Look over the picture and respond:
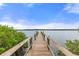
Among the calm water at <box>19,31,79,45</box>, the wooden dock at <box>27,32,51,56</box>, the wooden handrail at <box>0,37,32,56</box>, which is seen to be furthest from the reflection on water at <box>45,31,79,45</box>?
the wooden handrail at <box>0,37,32,56</box>

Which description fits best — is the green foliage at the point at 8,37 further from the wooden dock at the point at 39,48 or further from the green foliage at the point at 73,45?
the green foliage at the point at 73,45

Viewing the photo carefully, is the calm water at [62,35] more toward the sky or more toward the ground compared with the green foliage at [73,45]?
more toward the sky

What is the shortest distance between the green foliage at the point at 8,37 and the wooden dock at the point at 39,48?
0.14 metres

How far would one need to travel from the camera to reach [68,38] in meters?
2.56

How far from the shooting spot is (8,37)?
2555mm

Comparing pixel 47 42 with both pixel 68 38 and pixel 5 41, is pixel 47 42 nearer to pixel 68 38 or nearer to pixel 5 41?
pixel 68 38

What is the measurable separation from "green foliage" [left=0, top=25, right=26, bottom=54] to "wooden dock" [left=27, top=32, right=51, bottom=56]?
0.14 meters

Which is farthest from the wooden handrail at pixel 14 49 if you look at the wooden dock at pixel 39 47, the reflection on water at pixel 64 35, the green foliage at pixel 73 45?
the green foliage at pixel 73 45

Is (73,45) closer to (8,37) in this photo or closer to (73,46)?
(73,46)

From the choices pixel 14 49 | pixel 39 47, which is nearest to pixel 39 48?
pixel 39 47

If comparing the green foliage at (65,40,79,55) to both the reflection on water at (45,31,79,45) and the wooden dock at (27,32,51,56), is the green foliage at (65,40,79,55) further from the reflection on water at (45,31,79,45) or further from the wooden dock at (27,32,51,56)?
the wooden dock at (27,32,51,56)

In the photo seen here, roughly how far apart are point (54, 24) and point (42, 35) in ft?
0.51

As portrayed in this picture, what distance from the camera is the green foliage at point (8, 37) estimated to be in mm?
2539

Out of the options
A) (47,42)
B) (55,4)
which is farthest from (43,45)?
(55,4)
